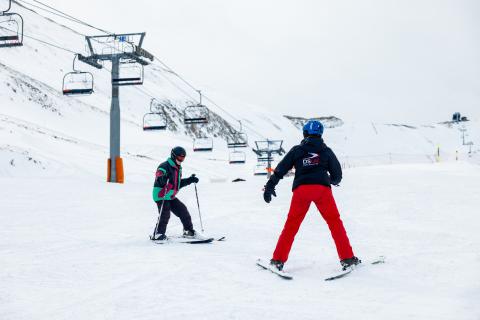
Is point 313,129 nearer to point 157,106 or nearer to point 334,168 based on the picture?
point 334,168

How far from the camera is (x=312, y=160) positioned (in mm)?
5367

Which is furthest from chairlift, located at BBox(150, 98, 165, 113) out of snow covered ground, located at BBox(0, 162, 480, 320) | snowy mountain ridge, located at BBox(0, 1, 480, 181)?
snow covered ground, located at BBox(0, 162, 480, 320)

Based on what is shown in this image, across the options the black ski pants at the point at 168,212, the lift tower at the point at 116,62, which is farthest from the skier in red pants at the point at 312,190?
the lift tower at the point at 116,62

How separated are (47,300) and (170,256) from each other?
228cm

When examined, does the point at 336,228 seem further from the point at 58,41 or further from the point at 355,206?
the point at 58,41

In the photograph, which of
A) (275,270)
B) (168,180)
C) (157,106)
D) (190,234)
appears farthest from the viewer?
(157,106)

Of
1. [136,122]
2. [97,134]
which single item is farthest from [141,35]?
[136,122]

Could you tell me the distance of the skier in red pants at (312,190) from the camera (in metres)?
5.30

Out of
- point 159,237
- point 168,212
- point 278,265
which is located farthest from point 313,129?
point 159,237

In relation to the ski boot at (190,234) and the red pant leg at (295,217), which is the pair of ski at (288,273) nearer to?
the red pant leg at (295,217)

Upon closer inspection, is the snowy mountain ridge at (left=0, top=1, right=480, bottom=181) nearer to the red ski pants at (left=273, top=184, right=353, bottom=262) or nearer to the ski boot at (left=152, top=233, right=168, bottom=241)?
the ski boot at (left=152, top=233, right=168, bottom=241)

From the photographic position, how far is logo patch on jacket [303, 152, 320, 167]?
17.6 feet

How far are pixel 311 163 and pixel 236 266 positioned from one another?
1.53m

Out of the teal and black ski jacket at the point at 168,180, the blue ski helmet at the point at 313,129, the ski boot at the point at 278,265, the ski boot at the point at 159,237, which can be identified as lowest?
the ski boot at the point at 159,237
